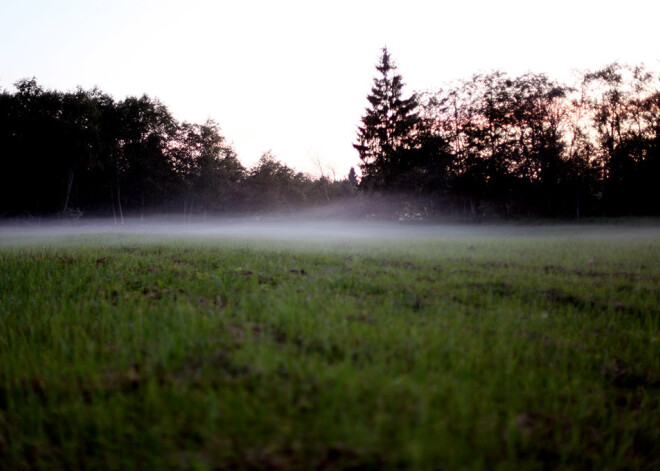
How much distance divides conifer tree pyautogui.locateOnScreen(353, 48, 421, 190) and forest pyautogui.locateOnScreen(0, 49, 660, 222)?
136 mm

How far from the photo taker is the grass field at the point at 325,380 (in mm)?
1614

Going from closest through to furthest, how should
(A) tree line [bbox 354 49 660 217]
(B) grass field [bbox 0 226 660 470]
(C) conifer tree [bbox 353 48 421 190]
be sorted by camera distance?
1. (B) grass field [bbox 0 226 660 470]
2. (A) tree line [bbox 354 49 660 217]
3. (C) conifer tree [bbox 353 48 421 190]

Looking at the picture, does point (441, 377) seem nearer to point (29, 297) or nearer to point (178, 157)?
point (29, 297)

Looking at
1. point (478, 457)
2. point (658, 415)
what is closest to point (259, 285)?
point (478, 457)

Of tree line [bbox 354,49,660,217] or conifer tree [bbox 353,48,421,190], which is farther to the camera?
conifer tree [bbox 353,48,421,190]

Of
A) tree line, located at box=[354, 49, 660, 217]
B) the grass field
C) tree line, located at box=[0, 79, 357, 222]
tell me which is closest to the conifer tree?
tree line, located at box=[354, 49, 660, 217]

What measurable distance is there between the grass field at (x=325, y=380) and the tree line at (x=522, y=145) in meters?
39.6

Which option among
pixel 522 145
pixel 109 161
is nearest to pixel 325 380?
pixel 522 145

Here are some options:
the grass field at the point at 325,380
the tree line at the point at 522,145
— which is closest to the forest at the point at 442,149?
the tree line at the point at 522,145

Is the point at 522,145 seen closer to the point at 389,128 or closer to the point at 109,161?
the point at 389,128

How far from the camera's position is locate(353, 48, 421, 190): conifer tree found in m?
44.0

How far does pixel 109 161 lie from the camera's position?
4522cm

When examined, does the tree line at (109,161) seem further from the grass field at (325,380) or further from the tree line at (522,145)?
the grass field at (325,380)

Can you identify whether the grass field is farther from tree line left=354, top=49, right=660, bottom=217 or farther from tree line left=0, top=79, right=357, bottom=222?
tree line left=0, top=79, right=357, bottom=222
